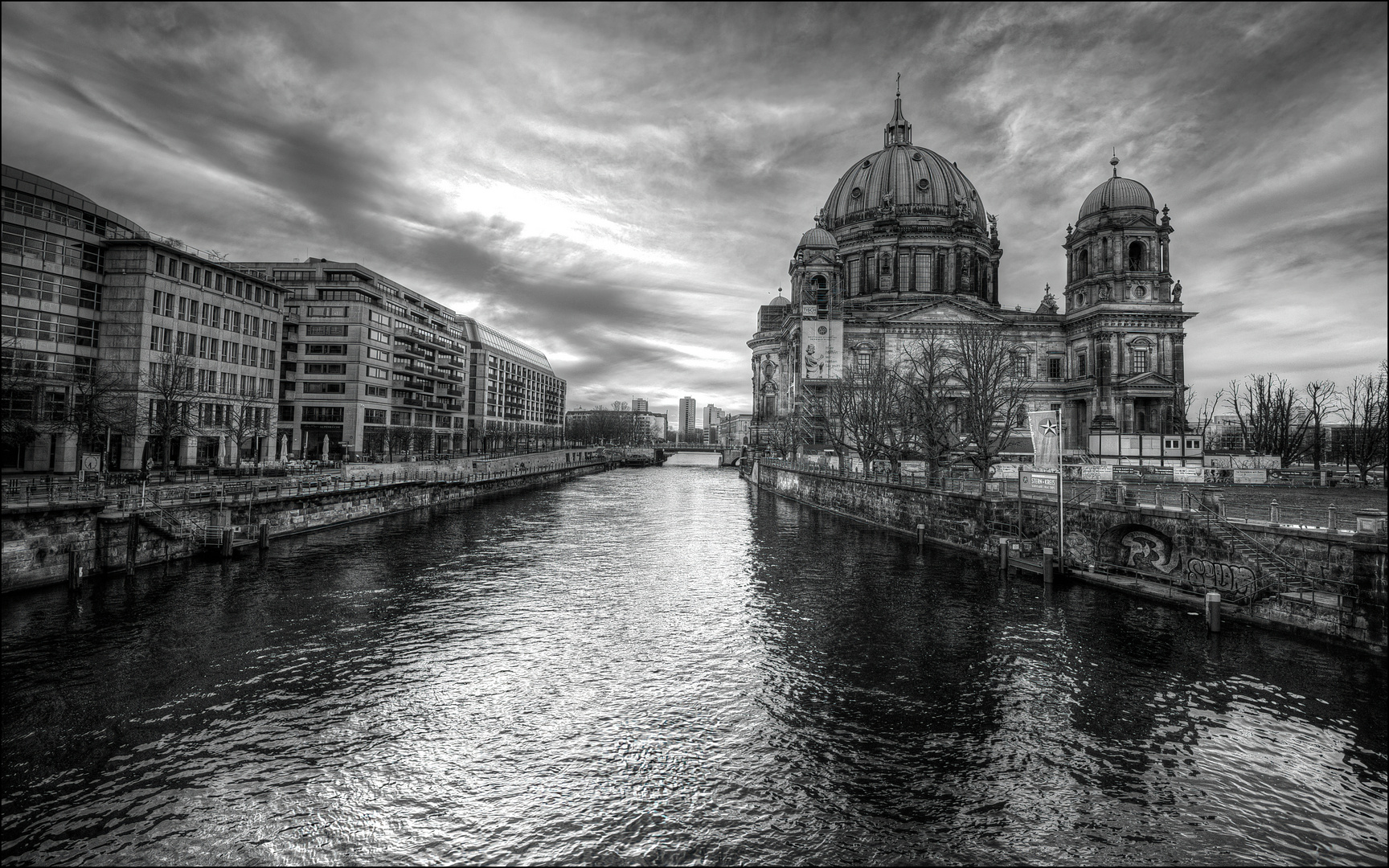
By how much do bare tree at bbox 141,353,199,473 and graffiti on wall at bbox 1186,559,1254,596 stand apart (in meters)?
62.3

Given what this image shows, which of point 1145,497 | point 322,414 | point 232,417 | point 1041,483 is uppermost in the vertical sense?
point 322,414

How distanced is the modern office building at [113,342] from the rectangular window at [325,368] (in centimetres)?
1406

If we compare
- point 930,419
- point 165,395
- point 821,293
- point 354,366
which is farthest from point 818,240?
point 165,395

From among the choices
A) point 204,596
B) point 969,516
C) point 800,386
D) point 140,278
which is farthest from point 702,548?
point 800,386

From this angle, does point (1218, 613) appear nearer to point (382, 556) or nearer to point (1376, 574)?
point (1376, 574)

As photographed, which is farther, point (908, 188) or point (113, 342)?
point (908, 188)

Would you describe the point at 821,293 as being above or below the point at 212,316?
above

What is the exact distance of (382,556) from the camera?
115 feet

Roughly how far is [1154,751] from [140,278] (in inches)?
2797

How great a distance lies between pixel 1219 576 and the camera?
82.9 ft

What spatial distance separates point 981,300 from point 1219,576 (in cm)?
8962

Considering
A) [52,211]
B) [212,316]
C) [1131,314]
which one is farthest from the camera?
[1131,314]

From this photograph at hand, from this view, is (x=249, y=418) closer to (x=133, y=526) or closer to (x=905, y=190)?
(x=133, y=526)

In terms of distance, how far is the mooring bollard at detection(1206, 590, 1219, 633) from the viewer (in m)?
22.0
